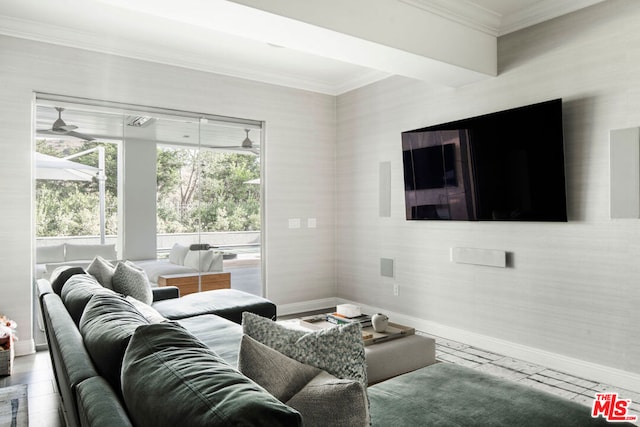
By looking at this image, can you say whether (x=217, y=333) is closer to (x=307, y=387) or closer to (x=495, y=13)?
(x=307, y=387)

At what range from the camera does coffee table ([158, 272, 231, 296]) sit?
4.66 metres

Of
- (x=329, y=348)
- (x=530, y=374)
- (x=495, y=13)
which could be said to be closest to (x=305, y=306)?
(x=530, y=374)

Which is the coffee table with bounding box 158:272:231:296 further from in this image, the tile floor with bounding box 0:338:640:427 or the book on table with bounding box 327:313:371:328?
the book on table with bounding box 327:313:371:328

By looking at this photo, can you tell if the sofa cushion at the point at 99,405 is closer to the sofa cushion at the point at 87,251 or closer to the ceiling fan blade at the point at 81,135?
the sofa cushion at the point at 87,251

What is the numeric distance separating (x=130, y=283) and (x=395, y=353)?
204 centimetres

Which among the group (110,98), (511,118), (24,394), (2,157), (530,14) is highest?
(530,14)

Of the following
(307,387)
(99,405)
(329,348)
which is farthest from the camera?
(329,348)

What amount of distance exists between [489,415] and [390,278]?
3285 mm

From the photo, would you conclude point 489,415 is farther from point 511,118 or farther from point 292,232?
point 292,232

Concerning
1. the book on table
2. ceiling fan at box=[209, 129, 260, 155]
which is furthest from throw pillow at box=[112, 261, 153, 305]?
ceiling fan at box=[209, 129, 260, 155]

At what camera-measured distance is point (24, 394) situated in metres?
2.91

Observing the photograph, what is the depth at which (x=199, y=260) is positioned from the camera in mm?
4840

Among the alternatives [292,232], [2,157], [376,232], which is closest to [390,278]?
[376,232]

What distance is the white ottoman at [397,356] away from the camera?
2523 mm
